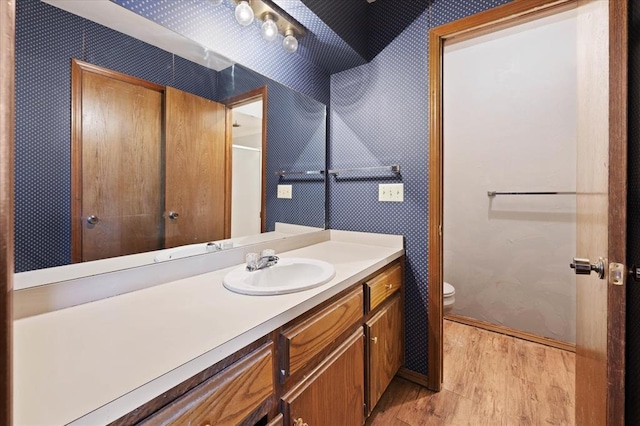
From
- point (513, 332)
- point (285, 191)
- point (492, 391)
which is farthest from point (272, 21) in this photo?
point (513, 332)

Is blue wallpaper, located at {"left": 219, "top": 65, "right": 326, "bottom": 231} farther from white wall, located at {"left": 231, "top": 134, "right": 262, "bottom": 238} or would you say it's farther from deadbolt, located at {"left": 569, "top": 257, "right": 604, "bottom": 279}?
deadbolt, located at {"left": 569, "top": 257, "right": 604, "bottom": 279}

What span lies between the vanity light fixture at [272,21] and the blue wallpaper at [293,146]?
20cm

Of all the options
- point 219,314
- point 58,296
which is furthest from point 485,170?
point 58,296

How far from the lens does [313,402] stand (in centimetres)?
92

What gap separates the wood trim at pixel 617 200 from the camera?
693 millimetres

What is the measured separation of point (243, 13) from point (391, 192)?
1199 millimetres

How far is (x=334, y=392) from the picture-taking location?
103 centimetres

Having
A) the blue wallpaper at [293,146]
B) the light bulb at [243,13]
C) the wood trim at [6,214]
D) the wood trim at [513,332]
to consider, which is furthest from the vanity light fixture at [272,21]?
the wood trim at [513,332]

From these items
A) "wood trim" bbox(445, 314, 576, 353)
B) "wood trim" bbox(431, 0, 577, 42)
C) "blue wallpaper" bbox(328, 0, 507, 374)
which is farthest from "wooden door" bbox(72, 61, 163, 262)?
"wood trim" bbox(445, 314, 576, 353)

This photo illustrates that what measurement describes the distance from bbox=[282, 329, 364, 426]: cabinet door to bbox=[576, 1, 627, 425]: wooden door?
0.74 m

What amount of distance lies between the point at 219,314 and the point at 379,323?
2.83 feet

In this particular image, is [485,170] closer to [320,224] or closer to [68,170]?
[320,224]

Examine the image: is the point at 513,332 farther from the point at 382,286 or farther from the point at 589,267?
the point at 589,267

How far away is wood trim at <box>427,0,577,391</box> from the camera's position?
144 cm
